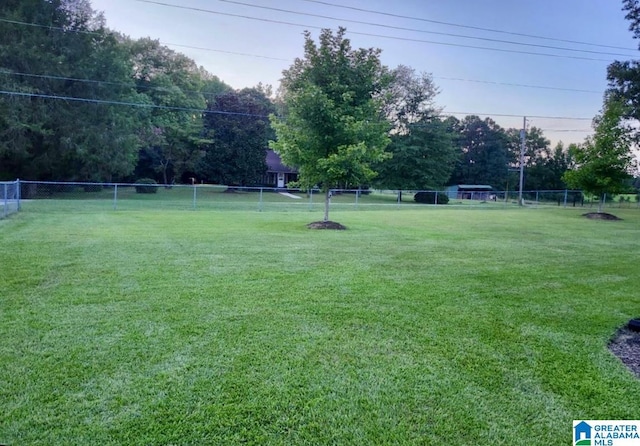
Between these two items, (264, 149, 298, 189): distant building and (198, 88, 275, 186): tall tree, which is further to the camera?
(264, 149, 298, 189): distant building

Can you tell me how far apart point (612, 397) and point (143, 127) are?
31.1m

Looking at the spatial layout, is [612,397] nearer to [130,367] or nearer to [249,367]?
[249,367]

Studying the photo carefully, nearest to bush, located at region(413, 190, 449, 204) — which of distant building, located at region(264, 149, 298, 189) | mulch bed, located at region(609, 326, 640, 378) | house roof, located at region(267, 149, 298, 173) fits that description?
house roof, located at region(267, 149, 298, 173)

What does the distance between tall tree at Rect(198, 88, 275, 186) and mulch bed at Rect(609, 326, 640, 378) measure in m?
29.0

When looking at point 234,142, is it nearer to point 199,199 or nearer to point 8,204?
point 199,199

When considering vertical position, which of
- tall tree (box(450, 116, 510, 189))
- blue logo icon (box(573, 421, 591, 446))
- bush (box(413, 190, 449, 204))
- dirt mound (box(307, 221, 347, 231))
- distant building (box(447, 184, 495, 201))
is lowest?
blue logo icon (box(573, 421, 591, 446))

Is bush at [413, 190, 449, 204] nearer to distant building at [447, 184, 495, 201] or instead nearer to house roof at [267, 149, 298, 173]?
distant building at [447, 184, 495, 201]

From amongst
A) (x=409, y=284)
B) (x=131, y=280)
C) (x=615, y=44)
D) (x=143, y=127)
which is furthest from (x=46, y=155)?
(x=615, y=44)

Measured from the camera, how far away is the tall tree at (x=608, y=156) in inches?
719

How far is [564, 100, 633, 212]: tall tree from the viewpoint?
18266mm

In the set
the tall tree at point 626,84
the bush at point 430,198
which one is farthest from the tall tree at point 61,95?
the tall tree at point 626,84

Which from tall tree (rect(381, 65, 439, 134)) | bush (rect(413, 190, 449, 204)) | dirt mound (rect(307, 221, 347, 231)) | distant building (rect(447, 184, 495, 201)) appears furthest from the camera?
distant building (rect(447, 184, 495, 201))

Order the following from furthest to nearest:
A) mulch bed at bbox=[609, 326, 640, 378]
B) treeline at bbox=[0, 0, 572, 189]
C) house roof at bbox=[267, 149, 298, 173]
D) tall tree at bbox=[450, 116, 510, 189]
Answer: tall tree at bbox=[450, 116, 510, 189] → house roof at bbox=[267, 149, 298, 173] → treeline at bbox=[0, 0, 572, 189] → mulch bed at bbox=[609, 326, 640, 378]

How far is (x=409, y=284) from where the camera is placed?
16.8 ft
